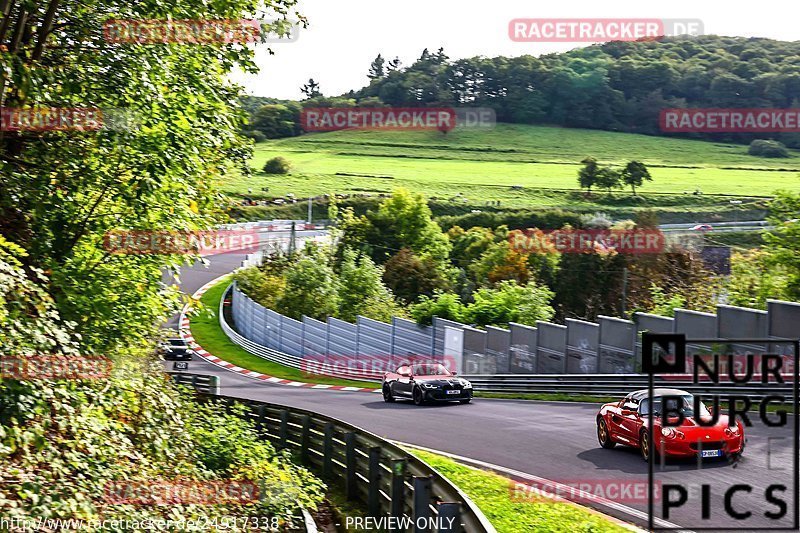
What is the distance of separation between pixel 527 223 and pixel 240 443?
91214 mm

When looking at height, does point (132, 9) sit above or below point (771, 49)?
below

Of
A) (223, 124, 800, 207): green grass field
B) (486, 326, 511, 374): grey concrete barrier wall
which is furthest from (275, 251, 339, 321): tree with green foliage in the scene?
(223, 124, 800, 207): green grass field

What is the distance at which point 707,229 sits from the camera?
9388 centimetres

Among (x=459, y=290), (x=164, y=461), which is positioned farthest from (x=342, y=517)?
(x=459, y=290)

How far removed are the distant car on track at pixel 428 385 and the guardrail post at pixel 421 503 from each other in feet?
59.2

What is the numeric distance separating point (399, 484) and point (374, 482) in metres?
1.87

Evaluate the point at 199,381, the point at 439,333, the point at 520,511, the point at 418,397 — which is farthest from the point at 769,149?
the point at 520,511

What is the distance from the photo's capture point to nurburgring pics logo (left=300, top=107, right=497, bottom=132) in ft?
484

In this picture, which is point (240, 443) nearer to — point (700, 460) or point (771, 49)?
point (700, 460)

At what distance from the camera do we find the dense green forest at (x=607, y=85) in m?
135

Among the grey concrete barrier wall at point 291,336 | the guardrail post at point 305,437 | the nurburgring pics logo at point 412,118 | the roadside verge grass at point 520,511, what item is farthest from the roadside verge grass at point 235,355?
the nurburgring pics logo at point 412,118

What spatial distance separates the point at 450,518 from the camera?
8.93 meters

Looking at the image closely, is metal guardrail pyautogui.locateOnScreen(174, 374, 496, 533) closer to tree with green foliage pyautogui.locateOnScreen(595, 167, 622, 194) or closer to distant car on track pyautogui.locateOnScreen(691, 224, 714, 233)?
distant car on track pyautogui.locateOnScreen(691, 224, 714, 233)

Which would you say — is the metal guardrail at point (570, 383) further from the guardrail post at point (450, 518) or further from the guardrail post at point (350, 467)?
the guardrail post at point (450, 518)
